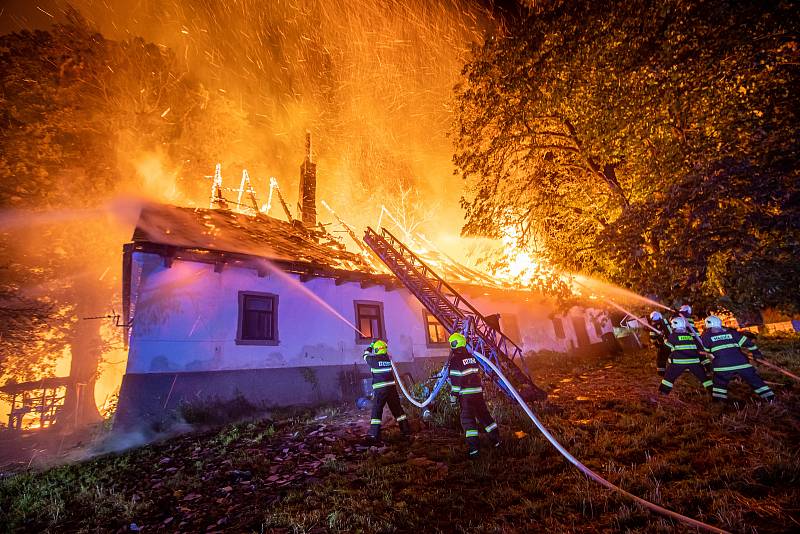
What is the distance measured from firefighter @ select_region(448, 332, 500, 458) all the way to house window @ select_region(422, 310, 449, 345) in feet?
30.8

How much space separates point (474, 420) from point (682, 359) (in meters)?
4.87

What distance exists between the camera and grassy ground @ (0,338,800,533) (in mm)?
3430

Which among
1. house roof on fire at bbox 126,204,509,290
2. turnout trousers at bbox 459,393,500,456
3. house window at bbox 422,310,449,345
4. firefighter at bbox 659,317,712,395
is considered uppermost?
house roof on fire at bbox 126,204,509,290

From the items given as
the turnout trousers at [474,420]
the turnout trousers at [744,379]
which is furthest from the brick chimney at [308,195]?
the turnout trousers at [744,379]

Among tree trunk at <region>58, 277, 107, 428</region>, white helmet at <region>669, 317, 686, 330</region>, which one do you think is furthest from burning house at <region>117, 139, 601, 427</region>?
tree trunk at <region>58, 277, 107, 428</region>

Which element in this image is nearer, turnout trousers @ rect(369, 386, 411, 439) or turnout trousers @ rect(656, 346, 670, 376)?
turnout trousers @ rect(369, 386, 411, 439)

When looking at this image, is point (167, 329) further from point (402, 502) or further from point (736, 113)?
point (736, 113)

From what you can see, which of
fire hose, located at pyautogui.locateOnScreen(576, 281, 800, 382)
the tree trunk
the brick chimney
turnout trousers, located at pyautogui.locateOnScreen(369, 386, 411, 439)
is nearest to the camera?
fire hose, located at pyautogui.locateOnScreen(576, 281, 800, 382)

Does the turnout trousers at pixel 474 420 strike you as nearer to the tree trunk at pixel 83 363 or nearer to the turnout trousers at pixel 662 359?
the turnout trousers at pixel 662 359

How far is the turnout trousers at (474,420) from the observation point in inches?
211

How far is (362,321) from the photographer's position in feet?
44.8

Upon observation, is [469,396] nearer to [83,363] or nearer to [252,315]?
[252,315]

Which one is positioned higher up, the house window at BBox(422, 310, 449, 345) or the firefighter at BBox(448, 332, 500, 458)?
the house window at BBox(422, 310, 449, 345)

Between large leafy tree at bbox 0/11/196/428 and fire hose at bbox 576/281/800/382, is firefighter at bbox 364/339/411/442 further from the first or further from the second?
large leafy tree at bbox 0/11/196/428
